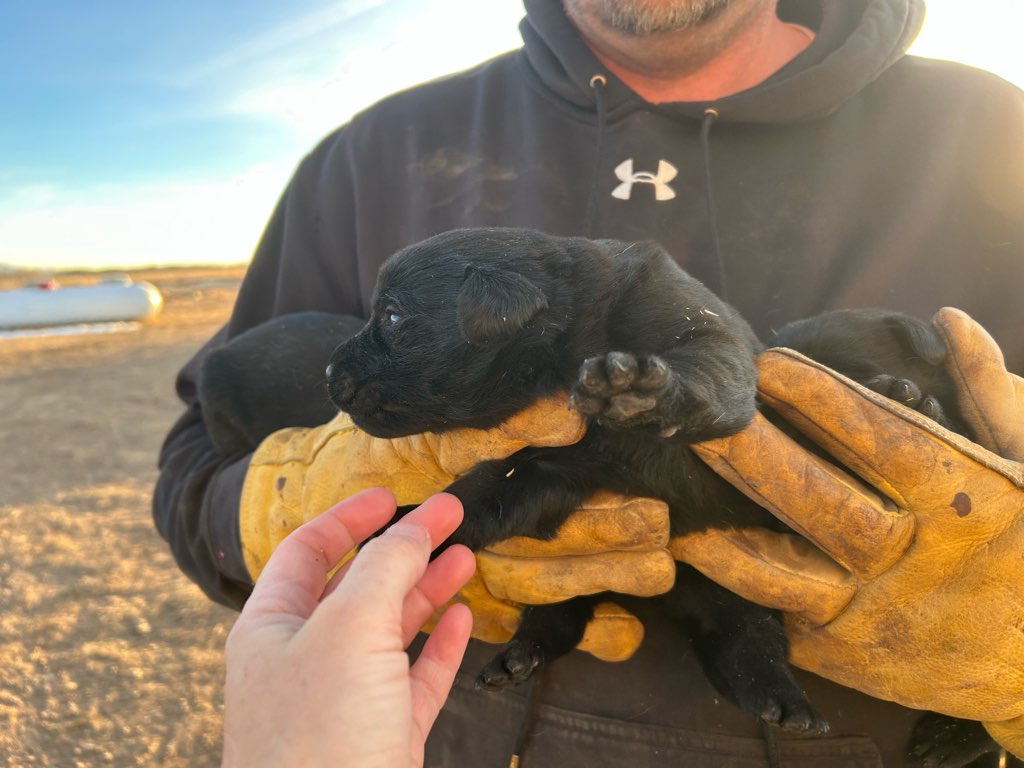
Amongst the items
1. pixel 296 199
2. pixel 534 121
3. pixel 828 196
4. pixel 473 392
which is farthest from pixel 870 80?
pixel 296 199

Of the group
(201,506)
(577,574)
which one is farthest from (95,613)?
(577,574)

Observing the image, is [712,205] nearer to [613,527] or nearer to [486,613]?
[613,527]

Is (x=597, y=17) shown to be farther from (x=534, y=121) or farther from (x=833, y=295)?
(x=833, y=295)

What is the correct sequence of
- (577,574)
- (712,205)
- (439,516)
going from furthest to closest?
(712,205) → (577,574) → (439,516)

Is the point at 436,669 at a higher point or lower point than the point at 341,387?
lower

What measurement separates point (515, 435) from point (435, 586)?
14.6 inches

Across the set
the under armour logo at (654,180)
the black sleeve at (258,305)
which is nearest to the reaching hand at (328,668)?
the black sleeve at (258,305)

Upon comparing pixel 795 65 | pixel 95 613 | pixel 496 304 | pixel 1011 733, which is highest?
pixel 795 65

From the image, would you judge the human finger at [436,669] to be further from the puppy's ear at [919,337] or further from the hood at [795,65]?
the hood at [795,65]

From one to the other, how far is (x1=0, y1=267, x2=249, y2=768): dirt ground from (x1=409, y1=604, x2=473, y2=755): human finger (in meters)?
2.15

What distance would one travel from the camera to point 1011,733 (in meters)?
1.72

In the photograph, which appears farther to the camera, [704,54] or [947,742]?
[704,54]

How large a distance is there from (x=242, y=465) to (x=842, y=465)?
173 cm

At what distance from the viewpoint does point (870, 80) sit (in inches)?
88.2
